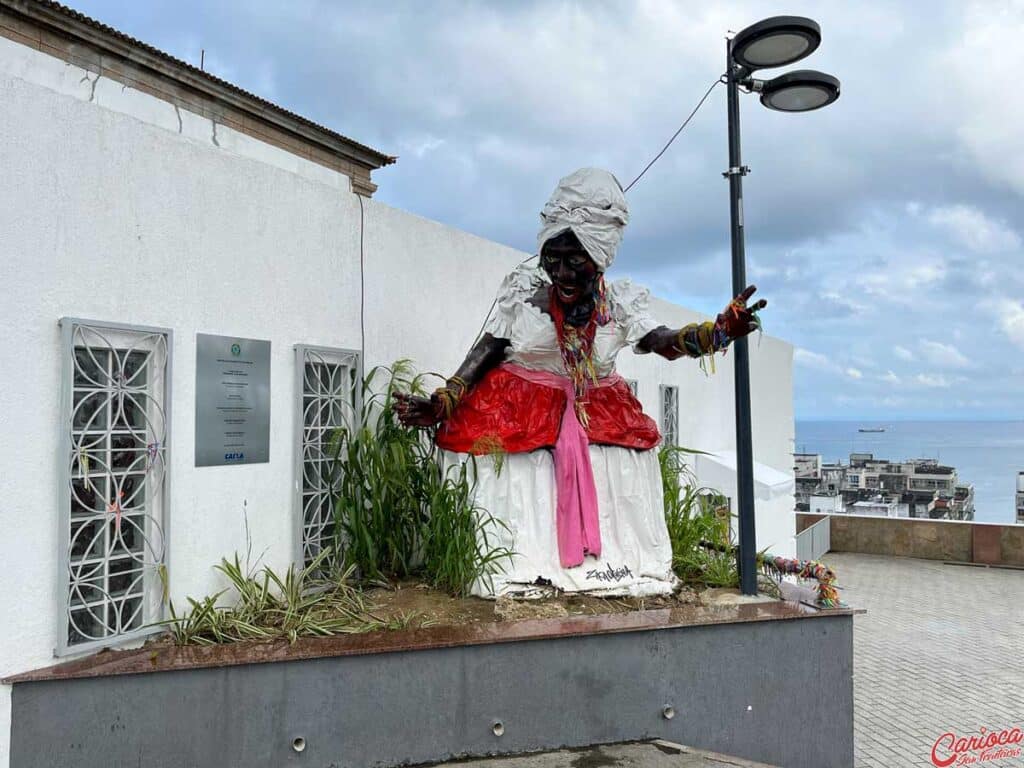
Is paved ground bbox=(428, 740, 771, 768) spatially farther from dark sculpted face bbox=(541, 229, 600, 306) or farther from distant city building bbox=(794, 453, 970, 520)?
distant city building bbox=(794, 453, 970, 520)

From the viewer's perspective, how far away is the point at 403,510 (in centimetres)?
421

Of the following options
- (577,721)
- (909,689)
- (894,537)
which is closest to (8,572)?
(577,721)

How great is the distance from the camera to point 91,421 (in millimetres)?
2934

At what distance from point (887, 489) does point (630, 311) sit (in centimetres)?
2914

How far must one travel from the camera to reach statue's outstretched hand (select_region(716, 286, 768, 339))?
11.4ft

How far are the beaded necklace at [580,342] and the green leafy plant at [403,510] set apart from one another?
0.67 meters

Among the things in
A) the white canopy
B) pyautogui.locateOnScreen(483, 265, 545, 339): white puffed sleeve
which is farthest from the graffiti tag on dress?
the white canopy

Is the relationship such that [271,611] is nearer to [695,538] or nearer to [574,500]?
[574,500]

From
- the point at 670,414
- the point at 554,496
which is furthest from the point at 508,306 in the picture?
the point at 670,414

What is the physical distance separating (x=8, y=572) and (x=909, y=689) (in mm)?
5114

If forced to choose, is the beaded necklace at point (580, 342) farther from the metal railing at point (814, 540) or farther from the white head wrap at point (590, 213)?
the metal railing at point (814, 540)

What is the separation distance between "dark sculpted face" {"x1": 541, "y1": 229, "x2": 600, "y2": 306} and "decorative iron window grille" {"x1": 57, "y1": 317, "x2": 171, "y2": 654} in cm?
178

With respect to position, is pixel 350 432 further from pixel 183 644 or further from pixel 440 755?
pixel 440 755

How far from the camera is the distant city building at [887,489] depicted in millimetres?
15020
